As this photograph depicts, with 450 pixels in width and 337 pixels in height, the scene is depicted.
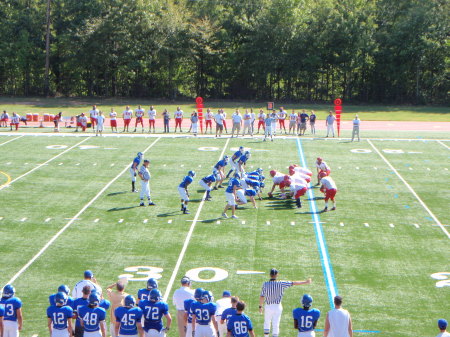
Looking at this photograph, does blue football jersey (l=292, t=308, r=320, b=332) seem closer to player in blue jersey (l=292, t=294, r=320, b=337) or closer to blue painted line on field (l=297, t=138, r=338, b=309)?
player in blue jersey (l=292, t=294, r=320, b=337)

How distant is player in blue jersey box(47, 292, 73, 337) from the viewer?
10297 millimetres

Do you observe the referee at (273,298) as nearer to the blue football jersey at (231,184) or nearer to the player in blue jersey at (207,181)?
the blue football jersey at (231,184)

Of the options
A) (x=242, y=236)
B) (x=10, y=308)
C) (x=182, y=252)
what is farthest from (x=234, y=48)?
(x=10, y=308)

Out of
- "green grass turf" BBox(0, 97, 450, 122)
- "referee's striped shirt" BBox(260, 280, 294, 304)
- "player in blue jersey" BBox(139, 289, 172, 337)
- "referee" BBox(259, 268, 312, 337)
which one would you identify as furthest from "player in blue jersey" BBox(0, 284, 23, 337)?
"green grass turf" BBox(0, 97, 450, 122)

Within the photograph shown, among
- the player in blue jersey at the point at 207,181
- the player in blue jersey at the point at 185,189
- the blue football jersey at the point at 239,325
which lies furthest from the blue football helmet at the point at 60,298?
the player in blue jersey at the point at 207,181

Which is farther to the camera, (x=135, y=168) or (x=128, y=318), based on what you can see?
(x=135, y=168)

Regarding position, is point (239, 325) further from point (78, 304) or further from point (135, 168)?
point (135, 168)

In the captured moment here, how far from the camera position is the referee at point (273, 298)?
39.2ft

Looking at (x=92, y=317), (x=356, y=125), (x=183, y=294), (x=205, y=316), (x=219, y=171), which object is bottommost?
(x=183, y=294)

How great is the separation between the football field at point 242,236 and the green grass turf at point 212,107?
20709 millimetres

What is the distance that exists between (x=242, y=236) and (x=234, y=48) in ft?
142

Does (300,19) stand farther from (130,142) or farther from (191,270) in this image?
(191,270)

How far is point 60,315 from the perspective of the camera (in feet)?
33.8

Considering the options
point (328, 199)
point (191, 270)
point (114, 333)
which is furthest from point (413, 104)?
point (114, 333)
